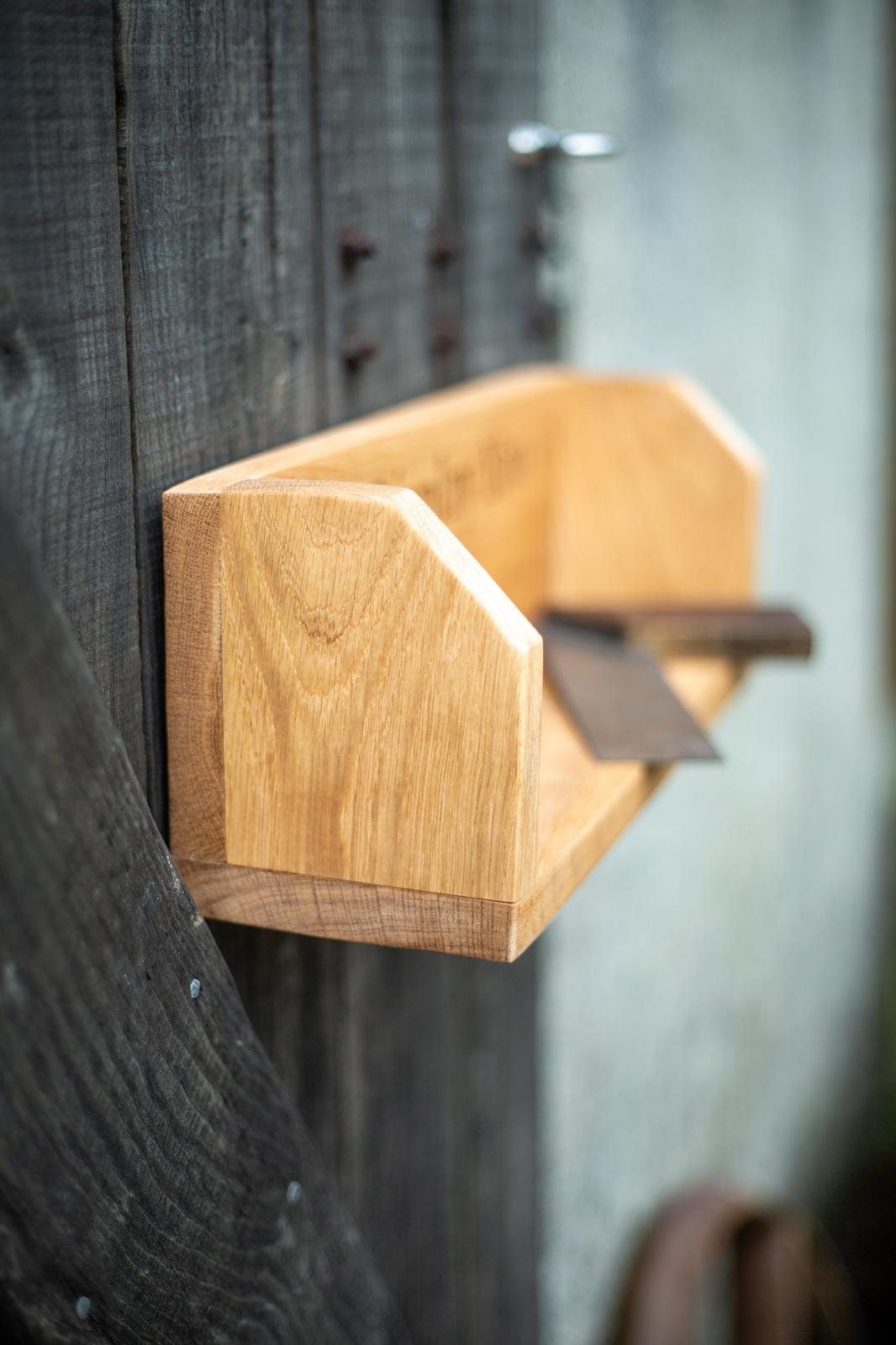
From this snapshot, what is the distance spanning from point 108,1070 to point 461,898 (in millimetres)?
172

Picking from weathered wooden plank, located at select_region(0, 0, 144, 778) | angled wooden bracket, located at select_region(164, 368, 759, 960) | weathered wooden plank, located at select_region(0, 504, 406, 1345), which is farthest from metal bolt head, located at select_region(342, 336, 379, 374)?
weathered wooden plank, located at select_region(0, 504, 406, 1345)

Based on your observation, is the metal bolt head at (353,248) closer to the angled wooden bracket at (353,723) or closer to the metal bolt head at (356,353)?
the metal bolt head at (356,353)

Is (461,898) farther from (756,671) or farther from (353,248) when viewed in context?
(756,671)

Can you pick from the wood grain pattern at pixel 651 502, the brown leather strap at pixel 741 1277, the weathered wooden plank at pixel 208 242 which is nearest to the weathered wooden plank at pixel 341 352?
the weathered wooden plank at pixel 208 242

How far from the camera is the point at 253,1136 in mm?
684

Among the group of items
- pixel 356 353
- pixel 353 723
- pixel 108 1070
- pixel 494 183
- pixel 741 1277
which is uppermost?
pixel 494 183

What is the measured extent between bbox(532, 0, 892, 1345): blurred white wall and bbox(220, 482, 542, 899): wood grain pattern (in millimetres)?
770

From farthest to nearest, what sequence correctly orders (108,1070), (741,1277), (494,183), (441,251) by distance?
1. (741,1277)
2. (494,183)
3. (441,251)
4. (108,1070)

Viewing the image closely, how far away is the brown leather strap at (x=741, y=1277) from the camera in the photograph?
1701mm

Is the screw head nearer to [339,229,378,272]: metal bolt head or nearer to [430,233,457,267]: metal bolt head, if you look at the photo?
[430,233,457,267]: metal bolt head

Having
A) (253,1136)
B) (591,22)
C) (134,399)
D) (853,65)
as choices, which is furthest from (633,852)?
(853,65)

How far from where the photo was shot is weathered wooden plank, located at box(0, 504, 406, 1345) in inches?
20.2

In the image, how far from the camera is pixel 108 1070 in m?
0.57

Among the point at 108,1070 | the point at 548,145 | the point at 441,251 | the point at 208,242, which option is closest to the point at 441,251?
the point at 441,251
